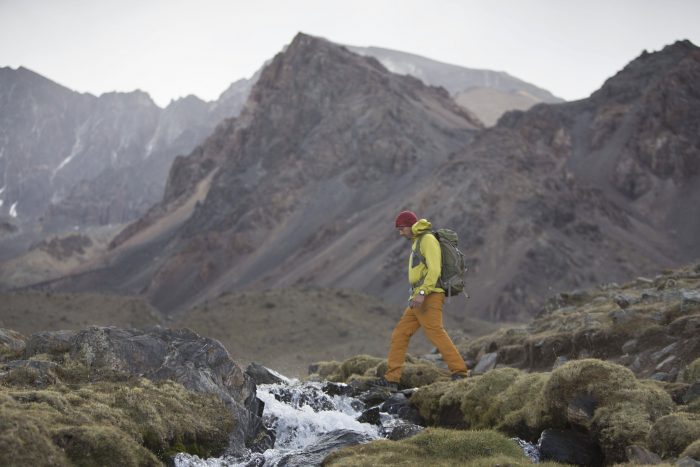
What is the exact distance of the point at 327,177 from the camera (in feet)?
518

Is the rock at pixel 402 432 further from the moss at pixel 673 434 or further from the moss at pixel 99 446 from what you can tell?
the moss at pixel 99 446

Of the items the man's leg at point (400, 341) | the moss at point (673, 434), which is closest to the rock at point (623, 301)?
the man's leg at point (400, 341)

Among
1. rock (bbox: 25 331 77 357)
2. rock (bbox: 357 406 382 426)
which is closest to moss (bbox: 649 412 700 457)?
rock (bbox: 357 406 382 426)

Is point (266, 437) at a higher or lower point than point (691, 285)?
lower

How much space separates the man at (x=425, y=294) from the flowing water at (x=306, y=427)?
2.11 metres

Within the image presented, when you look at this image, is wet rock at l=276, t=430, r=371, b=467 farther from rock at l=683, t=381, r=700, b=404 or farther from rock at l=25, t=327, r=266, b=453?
rock at l=683, t=381, r=700, b=404

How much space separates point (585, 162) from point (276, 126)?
245 ft

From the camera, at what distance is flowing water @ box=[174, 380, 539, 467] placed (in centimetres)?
1234

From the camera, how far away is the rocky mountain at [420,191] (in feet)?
330

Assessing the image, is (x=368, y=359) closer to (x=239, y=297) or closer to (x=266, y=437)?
(x=266, y=437)

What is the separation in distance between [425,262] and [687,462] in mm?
8029

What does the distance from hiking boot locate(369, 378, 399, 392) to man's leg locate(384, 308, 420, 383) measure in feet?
0.24

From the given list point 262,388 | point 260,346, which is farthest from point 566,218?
point 262,388

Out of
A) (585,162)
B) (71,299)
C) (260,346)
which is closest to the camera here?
(260,346)
